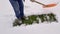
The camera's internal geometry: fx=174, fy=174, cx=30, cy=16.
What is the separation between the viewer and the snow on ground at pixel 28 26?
0.79 m

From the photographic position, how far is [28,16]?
83cm

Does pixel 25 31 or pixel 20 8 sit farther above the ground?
pixel 20 8

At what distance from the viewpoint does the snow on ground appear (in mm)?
791

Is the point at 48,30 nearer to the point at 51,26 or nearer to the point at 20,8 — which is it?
the point at 51,26

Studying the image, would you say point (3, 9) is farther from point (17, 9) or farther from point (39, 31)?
point (39, 31)

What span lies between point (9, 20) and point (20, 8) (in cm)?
8

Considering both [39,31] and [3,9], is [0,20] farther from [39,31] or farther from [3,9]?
[39,31]

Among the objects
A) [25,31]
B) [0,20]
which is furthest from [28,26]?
[0,20]

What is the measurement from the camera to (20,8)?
0.82m

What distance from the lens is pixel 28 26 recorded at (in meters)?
0.80

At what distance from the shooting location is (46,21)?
0.83 metres

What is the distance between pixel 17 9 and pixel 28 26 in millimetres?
95

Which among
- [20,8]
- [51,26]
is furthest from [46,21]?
[20,8]

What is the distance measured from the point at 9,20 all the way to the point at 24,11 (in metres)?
0.08
